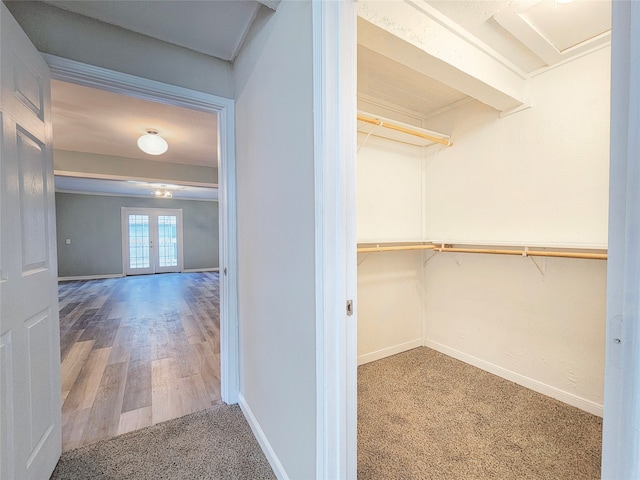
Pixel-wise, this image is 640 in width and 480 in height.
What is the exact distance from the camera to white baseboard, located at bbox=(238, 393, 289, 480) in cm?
133

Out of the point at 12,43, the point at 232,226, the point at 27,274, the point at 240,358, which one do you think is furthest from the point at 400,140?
the point at 27,274

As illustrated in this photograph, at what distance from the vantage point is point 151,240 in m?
8.31

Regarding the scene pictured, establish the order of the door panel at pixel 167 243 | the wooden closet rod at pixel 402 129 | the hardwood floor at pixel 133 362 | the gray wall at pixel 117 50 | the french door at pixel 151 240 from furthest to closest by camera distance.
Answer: the door panel at pixel 167 243 < the french door at pixel 151 240 < the wooden closet rod at pixel 402 129 < the hardwood floor at pixel 133 362 < the gray wall at pixel 117 50

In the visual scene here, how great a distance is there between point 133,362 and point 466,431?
112 inches

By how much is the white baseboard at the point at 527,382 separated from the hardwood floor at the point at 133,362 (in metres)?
2.13

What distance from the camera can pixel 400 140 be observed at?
8.55 ft

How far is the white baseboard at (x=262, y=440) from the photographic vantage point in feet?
4.36

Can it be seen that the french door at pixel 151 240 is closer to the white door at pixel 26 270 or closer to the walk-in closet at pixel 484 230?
the white door at pixel 26 270

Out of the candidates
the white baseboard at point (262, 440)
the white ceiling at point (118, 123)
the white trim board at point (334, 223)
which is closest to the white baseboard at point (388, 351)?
the white baseboard at point (262, 440)

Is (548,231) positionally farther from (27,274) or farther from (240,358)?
(27,274)

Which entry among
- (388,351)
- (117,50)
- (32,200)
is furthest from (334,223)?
(388,351)

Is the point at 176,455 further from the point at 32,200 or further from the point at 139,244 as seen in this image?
the point at 139,244

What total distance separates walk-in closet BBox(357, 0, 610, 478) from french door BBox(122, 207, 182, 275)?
7.86 m

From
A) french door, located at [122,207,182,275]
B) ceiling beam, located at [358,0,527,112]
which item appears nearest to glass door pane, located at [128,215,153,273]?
french door, located at [122,207,182,275]
